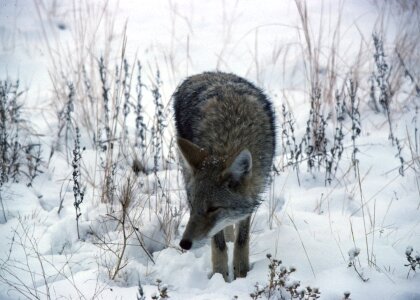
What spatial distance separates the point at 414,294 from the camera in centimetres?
294

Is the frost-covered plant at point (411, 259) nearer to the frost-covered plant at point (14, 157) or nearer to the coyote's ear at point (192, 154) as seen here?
the coyote's ear at point (192, 154)

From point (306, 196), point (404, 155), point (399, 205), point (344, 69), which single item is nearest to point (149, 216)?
point (306, 196)

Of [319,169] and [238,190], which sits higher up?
[238,190]

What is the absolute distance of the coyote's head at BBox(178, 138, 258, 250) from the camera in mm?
3219

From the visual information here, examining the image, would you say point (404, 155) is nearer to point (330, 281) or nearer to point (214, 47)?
point (330, 281)

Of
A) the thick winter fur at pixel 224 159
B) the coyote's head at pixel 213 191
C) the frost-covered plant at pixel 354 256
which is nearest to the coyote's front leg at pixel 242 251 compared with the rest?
the thick winter fur at pixel 224 159

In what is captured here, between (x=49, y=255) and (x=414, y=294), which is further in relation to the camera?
(x=49, y=255)

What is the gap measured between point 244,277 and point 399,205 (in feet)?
5.54

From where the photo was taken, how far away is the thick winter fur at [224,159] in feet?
10.7

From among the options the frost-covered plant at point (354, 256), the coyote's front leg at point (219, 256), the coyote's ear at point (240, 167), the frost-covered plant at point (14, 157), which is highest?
the coyote's ear at point (240, 167)

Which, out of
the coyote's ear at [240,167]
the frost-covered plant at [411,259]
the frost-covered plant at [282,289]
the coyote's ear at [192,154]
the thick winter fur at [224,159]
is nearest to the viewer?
the frost-covered plant at [282,289]

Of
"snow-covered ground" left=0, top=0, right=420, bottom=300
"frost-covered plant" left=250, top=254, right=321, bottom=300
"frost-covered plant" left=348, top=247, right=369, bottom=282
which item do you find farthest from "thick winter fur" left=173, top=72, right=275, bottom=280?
A: "frost-covered plant" left=348, top=247, right=369, bottom=282

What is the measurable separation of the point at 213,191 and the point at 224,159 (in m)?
0.27

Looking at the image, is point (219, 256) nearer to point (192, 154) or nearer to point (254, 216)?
point (254, 216)
